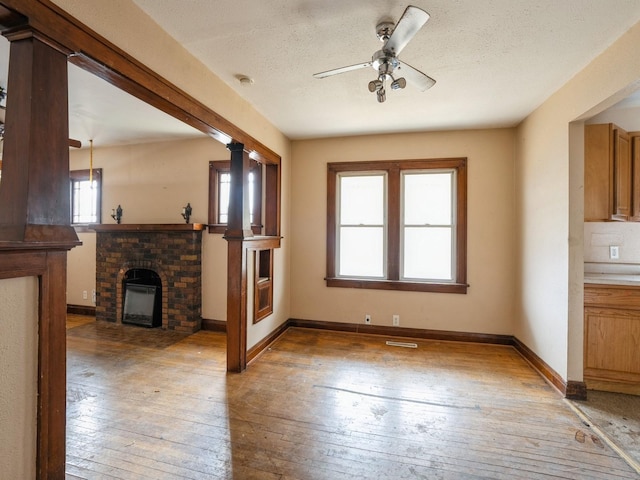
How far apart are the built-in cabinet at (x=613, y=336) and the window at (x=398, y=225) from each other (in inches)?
52.9

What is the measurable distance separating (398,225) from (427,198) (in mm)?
529

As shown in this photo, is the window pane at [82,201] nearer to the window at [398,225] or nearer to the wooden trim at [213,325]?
the wooden trim at [213,325]

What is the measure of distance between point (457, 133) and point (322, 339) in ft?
10.5

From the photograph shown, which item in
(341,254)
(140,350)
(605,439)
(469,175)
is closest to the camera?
(605,439)

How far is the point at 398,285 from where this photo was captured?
13.1 ft

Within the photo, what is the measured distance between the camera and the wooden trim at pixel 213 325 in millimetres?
4297

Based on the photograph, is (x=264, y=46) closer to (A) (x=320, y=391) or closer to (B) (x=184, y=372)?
(A) (x=320, y=391)

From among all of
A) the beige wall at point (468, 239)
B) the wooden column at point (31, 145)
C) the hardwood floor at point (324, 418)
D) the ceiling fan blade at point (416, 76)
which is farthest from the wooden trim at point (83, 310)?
the ceiling fan blade at point (416, 76)

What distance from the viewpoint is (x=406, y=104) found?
308cm

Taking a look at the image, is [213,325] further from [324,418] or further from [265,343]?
[324,418]

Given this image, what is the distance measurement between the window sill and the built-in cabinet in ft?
4.36

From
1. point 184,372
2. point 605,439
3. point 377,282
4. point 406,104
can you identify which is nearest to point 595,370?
point 605,439

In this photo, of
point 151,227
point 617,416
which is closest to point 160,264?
point 151,227

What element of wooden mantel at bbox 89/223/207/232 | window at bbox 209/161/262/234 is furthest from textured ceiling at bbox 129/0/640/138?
wooden mantel at bbox 89/223/207/232
